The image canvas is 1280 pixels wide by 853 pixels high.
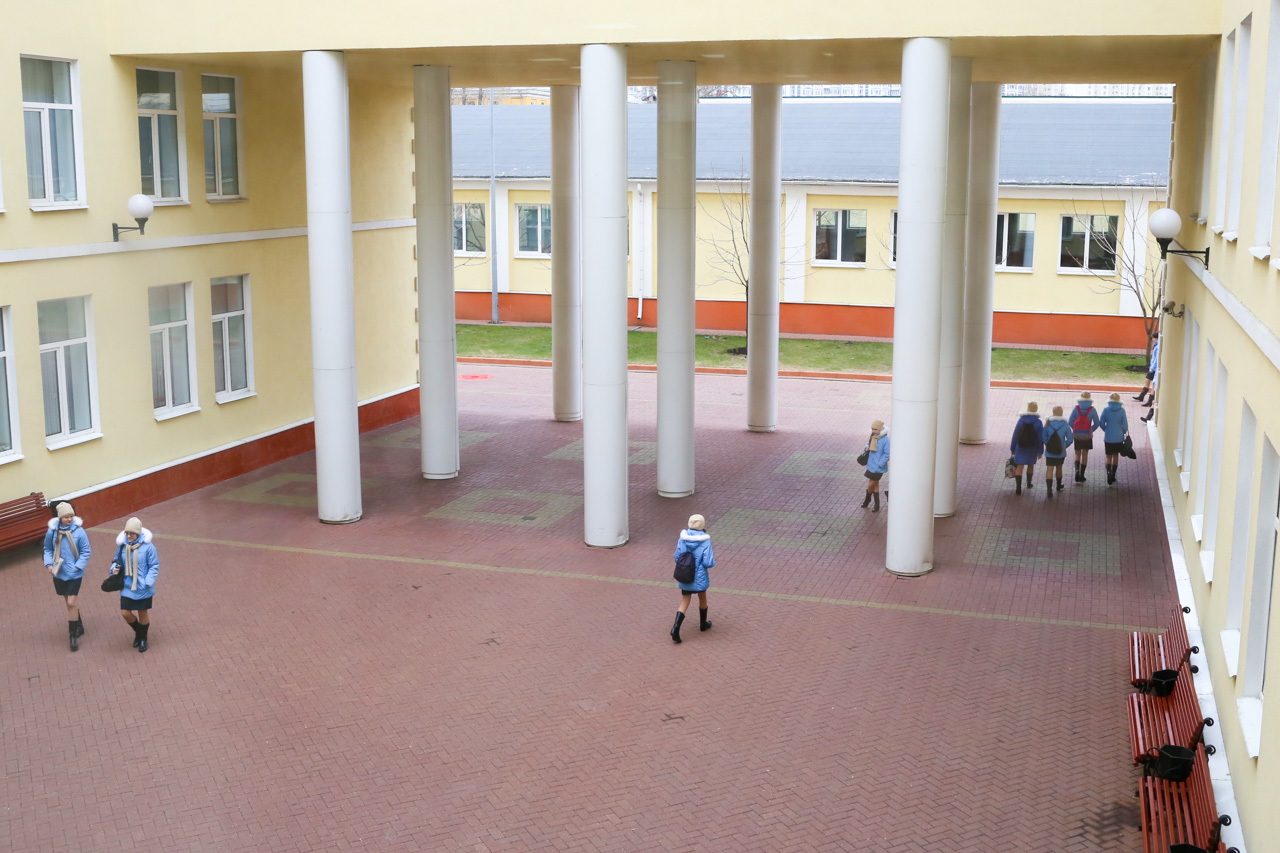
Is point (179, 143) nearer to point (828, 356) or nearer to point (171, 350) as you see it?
point (171, 350)

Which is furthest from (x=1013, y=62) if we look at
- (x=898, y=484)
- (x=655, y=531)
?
(x=655, y=531)

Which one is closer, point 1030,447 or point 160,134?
point 160,134

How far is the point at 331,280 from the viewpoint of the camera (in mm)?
17109

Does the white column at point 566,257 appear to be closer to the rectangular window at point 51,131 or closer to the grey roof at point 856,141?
the rectangular window at point 51,131

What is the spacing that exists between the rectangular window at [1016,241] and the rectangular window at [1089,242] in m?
0.86

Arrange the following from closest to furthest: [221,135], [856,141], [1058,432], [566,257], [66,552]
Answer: [66,552] < [1058,432] < [221,135] < [566,257] < [856,141]

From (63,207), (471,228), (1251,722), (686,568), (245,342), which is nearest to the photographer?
(1251,722)

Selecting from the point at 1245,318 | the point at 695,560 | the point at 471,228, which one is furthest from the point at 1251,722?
the point at 471,228

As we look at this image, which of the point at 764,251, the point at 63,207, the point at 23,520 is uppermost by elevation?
the point at 63,207

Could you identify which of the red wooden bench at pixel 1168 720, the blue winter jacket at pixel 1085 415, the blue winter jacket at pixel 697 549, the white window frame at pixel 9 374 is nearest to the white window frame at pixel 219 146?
the white window frame at pixel 9 374

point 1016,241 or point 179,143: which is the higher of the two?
point 179,143

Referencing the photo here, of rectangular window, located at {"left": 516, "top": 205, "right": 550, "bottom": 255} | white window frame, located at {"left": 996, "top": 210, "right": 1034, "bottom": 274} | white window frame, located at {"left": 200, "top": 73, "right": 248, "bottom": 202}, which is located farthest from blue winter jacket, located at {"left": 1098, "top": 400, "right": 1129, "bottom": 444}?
rectangular window, located at {"left": 516, "top": 205, "right": 550, "bottom": 255}

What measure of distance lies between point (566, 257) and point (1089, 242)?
58.0 feet

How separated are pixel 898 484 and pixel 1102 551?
3167mm
